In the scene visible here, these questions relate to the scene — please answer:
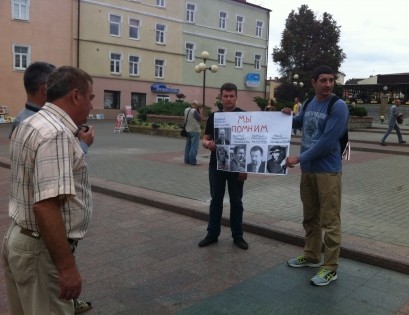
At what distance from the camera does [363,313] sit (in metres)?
3.64

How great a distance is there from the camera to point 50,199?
1.92 m

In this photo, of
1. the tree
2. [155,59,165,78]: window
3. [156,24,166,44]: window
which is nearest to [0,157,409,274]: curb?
[155,59,165,78]: window

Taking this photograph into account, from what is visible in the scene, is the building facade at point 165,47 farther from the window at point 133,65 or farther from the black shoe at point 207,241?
the black shoe at point 207,241

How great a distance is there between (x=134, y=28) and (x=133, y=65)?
125 inches

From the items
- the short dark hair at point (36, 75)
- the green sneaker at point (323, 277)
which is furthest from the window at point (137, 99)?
the short dark hair at point (36, 75)

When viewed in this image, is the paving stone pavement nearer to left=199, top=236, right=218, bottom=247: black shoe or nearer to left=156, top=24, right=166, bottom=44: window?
left=199, top=236, right=218, bottom=247: black shoe

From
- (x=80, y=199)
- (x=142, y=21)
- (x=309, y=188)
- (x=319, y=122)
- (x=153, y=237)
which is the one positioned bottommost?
(x=153, y=237)

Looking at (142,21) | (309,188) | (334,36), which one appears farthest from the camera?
(334,36)

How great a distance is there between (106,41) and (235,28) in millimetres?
15329

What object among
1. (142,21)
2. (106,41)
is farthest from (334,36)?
(106,41)

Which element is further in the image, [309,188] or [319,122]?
[309,188]

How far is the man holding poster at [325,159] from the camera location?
160 inches

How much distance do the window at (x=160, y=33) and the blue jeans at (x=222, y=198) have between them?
35.3m

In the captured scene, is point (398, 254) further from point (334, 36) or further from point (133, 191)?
point (334, 36)
